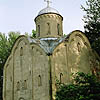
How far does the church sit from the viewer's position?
46.7 ft

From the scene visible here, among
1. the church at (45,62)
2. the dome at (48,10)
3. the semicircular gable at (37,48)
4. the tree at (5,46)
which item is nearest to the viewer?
the church at (45,62)

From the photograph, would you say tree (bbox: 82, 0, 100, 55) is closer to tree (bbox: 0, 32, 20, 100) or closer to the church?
the church

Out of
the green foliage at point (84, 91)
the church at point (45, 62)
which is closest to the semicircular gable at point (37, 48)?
the church at point (45, 62)

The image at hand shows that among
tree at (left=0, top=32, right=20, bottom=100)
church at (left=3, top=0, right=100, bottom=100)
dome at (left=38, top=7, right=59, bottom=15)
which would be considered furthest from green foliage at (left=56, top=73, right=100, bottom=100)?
tree at (left=0, top=32, right=20, bottom=100)

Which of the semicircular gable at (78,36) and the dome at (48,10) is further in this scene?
the dome at (48,10)

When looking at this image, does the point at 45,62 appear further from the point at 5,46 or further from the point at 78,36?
the point at 5,46

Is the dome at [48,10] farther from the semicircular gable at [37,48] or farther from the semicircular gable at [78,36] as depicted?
the semicircular gable at [37,48]

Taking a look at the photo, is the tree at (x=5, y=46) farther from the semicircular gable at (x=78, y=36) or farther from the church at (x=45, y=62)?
the semicircular gable at (x=78, y=36)

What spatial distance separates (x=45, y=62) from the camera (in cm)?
1439

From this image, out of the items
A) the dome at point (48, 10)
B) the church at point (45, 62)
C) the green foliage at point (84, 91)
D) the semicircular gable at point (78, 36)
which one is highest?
the dome at point (48, 10)

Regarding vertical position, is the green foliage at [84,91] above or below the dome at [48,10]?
below

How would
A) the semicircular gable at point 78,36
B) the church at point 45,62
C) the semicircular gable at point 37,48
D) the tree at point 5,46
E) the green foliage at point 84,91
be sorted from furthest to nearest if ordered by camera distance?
the tree at point 5,46 < the semicircular gable at point 78,36 < the semicircular gable at point 37,48 < the church at point 45,62 < the green foliage at point 84,91

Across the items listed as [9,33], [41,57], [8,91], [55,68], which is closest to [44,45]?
[41,57]

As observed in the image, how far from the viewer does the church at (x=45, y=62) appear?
14242 millimetres
